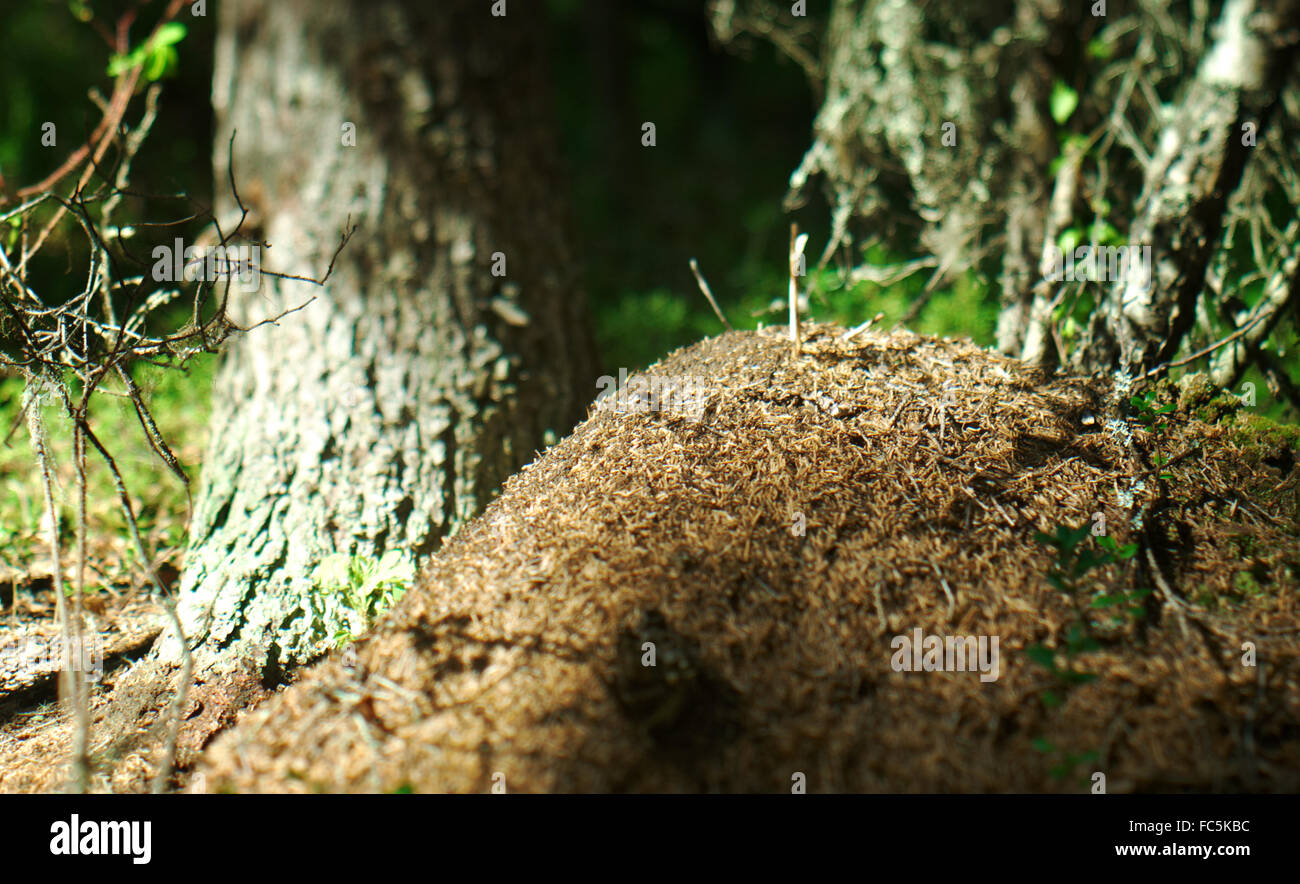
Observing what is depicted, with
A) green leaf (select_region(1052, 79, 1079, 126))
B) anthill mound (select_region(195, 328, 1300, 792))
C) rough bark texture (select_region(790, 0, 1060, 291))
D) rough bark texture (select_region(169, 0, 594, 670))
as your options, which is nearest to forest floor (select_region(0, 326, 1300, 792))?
anthill mound (select_region(195, 328, 1300, 792))

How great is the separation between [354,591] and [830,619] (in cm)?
175

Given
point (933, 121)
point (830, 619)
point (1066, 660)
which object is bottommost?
point (1066, 660)

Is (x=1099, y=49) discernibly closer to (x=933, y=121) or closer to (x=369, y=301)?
(x=933, y=121)

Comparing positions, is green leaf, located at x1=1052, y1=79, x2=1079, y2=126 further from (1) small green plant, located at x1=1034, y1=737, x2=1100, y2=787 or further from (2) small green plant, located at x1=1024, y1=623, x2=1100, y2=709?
(1) small green plant, located at x1=1034, y1=737, x2=1100, y2=787

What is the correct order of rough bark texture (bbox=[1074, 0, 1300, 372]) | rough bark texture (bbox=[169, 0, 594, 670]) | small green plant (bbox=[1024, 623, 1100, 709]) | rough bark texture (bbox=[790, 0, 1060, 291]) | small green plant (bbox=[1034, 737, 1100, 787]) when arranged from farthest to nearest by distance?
rough bark texture (bbox=[790, 0, 1060, 291]), rough bark texture (bbox=[169, 0, 594, 670]), rough bark texture (bbox=[1074, 0, 1300, 372]), small green plant (bbox=[1024, 623, 1100, 709]), small green plant (bbox=[1034, 737, 1100, 787])

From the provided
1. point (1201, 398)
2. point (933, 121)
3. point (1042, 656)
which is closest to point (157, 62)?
point (933, 121)

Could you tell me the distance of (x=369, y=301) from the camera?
3.01m

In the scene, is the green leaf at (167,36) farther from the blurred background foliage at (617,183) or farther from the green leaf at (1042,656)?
the green leaf at (1042,656)

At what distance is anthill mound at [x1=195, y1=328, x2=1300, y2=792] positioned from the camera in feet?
5.33

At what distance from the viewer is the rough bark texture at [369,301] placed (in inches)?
115

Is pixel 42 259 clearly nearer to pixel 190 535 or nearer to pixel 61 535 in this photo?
pixel 61 535

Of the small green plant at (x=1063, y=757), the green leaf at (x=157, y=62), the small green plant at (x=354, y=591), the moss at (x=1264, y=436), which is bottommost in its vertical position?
the small green plant at (x=1063, y=757)

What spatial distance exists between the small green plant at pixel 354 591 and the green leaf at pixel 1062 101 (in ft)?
12.1

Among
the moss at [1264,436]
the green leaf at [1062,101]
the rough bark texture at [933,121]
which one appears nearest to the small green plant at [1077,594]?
the moss at [1264,436]
